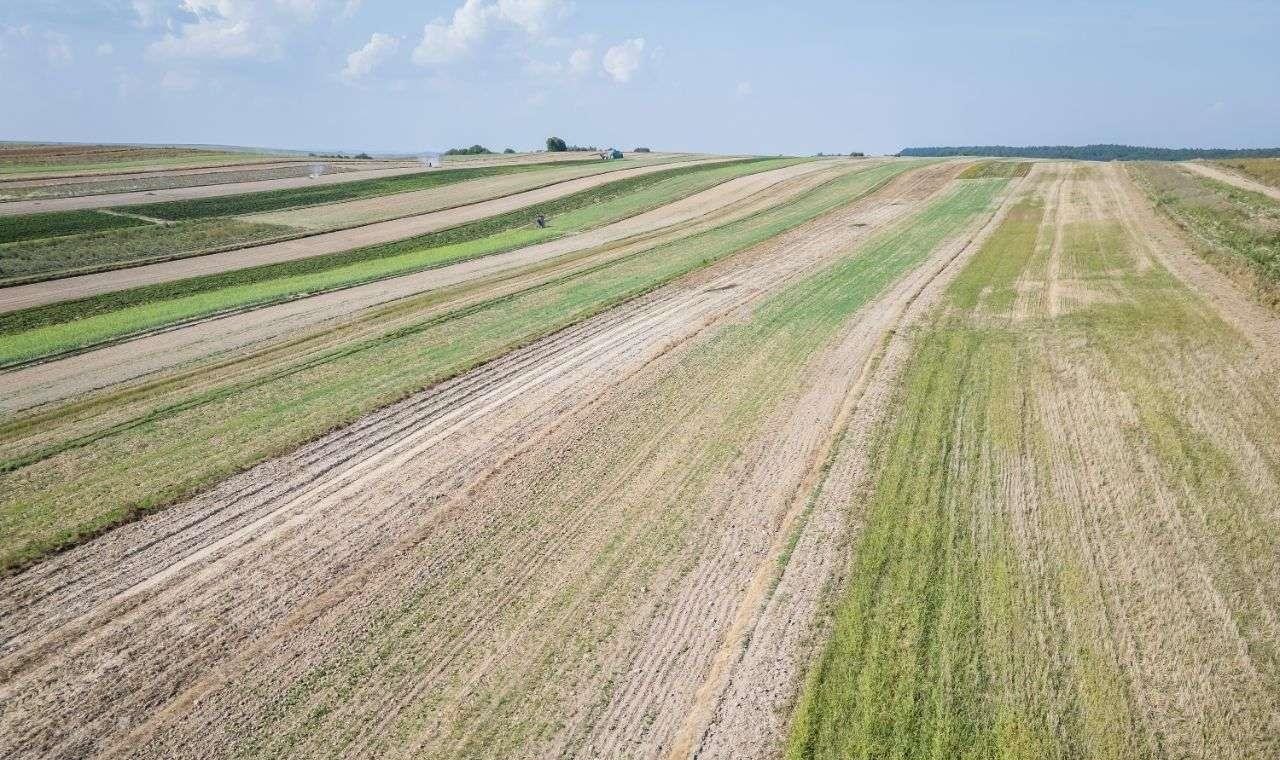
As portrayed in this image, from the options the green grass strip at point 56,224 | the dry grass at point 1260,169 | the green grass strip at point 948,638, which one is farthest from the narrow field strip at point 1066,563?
the green grass strip at point 56,224

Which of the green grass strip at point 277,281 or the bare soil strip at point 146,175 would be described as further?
the bare soil strip at point 146,175

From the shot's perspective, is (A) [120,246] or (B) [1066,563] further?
(A) [120,246]

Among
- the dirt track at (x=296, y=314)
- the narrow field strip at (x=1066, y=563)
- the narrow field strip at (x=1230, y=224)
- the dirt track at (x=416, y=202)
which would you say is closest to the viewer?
the narrow field strip at (x=1066, y=563)

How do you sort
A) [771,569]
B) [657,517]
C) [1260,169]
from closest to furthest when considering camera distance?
[771,569] < [657,517] < [1260,169]

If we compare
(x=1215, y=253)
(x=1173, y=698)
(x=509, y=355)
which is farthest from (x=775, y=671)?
(x=1215, y=253)

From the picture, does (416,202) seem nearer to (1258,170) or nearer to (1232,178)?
(1232,178)

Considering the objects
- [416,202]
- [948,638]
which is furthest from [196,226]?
[948,638]

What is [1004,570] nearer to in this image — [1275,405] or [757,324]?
[1275,405]

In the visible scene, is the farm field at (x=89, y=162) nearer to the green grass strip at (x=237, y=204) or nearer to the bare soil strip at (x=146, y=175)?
the bare soil strip at (x=146, y=175)
